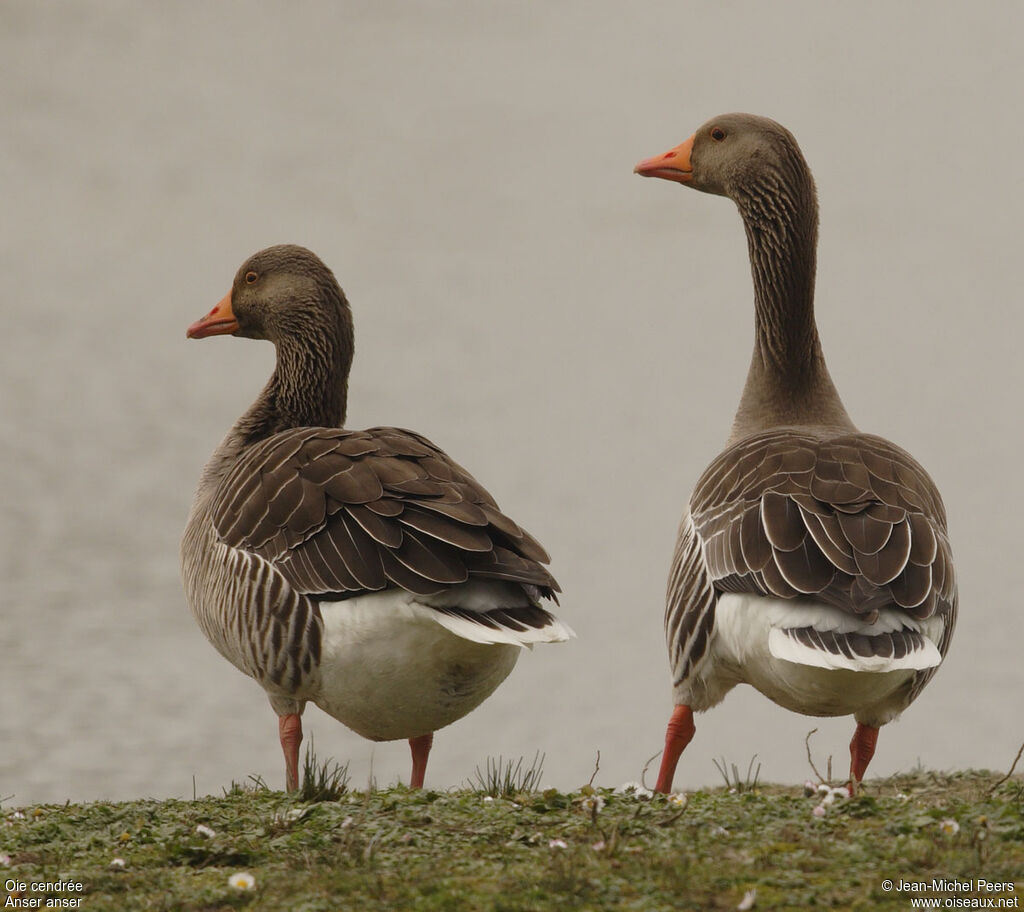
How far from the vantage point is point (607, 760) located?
2917 cm

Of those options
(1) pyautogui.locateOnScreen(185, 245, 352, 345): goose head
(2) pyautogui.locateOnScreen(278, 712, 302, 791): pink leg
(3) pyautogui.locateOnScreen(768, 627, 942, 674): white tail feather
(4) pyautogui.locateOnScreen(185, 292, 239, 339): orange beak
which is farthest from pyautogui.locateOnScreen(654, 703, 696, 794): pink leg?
(4) pyautogui.locateOnScreen(185, 292, 239, 339): orange beak

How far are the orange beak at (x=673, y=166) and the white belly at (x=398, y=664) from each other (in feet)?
11.4

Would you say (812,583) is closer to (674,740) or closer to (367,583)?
(674,740)

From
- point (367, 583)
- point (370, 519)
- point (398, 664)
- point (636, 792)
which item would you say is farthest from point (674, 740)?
point (370, 519)

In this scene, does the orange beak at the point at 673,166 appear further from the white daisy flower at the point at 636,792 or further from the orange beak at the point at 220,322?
the white daisy flower at the point at 636,792

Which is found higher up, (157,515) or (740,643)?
(157,515)

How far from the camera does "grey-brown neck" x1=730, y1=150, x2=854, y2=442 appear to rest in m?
8.11

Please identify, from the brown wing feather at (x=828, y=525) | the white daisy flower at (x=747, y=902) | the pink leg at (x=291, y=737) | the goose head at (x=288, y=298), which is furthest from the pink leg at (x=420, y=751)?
the white daisy flower at (x=747, y=902)

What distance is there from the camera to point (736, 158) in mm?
8500

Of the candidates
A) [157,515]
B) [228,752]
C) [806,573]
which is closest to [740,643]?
[806,573]

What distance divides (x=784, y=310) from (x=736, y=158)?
3.19ft

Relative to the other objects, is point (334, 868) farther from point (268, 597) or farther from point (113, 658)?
point (113, 658)

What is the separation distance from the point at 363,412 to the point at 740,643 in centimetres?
3834

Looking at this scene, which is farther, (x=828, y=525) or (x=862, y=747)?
(x=862, y=747)
